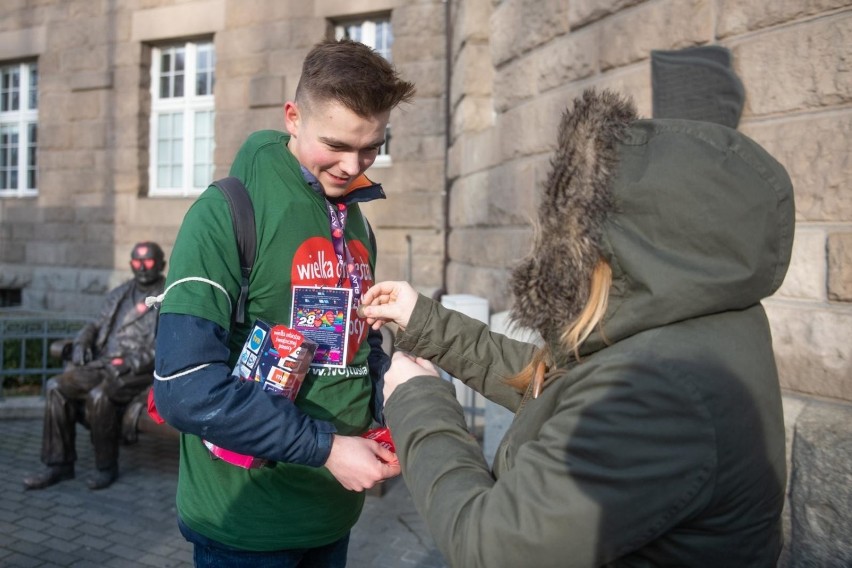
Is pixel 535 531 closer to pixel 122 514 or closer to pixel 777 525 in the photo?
pixel 777 525

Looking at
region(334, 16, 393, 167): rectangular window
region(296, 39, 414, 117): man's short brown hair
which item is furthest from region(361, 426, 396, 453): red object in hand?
region(334, 16, 393, 167): rectangular window

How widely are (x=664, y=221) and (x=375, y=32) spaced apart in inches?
346

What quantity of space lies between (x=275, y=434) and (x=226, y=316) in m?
0.31

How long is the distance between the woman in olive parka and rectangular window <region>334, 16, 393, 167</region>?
7929mm

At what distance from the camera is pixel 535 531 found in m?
1.23

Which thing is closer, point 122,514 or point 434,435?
point 434,435

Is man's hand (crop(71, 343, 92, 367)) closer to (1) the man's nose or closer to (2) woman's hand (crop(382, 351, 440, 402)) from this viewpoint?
(1) the man's nose

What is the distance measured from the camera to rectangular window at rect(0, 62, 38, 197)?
1243 cm

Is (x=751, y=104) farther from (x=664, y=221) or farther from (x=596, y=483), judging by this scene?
(x=596, y=483)

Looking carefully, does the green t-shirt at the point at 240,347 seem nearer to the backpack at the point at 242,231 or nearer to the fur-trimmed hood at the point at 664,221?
the backpack at the point at 242,231

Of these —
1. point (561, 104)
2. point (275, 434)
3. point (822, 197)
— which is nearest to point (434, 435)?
point (275, 434)

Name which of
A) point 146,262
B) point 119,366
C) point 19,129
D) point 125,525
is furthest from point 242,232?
point 19,129

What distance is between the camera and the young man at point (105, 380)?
18.3 feet

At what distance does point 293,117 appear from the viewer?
7.06 ft
